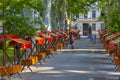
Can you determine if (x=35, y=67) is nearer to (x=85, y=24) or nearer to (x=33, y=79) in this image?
(x=33, y=79)

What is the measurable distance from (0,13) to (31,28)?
2.22m

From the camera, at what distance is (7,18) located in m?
26.1

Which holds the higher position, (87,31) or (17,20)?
(17,20)

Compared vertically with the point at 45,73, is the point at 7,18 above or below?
above

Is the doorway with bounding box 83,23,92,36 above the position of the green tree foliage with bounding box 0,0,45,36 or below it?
below

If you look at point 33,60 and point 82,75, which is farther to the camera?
point 33,60

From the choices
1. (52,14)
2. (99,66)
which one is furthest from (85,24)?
(99,66)

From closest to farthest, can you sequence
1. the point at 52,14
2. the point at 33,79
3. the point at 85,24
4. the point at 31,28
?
the point at 33,79
the point at 31,28
the point at 52,14
the point at 85,24

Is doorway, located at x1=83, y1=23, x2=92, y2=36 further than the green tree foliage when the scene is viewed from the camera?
Yes

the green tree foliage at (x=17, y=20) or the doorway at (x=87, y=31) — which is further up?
the green tree foliage at (x=17, y=20)

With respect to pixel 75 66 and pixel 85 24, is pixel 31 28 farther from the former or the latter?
pixel 85 24

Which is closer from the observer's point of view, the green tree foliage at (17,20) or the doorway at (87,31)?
the green tree foliage at (17,20)

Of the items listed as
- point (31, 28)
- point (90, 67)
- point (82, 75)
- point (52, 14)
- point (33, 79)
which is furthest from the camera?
point (52, 14)

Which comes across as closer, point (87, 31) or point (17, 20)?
point (17, 20)
